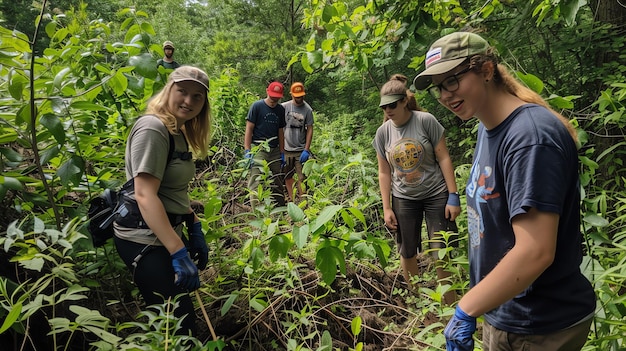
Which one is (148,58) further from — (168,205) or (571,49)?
(571,49)

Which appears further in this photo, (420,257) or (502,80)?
(420,257)

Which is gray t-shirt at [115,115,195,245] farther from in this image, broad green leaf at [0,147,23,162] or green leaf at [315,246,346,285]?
green leaf at [315,246,346,285]

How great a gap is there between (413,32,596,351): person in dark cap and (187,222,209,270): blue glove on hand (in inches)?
61.1

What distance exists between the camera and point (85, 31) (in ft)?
9.59

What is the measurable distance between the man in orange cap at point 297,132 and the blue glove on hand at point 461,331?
4.27m

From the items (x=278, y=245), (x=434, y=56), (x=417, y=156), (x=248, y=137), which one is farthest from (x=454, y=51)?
(x=248, y=137)

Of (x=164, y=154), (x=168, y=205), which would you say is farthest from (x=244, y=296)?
(x=164, y=154)

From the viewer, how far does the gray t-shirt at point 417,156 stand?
9.76 feet

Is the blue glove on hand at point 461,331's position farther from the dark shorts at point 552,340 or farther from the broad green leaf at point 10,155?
the broad green leaf at point 10,155

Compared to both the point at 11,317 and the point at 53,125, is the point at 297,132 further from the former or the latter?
the point at 11,317

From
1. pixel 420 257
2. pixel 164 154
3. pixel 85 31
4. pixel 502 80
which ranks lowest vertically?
pixel 420 257

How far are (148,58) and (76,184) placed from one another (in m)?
0.79

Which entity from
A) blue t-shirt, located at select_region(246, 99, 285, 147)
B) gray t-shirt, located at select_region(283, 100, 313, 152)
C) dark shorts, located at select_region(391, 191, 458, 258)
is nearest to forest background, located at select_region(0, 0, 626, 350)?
dark shorts, located at select_region(391, 191, 458, 258)

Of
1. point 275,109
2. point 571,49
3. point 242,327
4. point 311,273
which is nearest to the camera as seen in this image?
point 242,327
